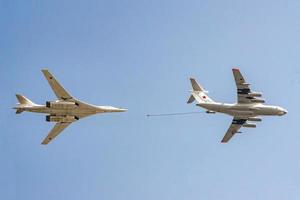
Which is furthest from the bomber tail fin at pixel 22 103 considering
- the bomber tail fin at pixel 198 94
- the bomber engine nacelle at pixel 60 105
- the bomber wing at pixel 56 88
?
Result: the bomber tail fin at pixel 198 94

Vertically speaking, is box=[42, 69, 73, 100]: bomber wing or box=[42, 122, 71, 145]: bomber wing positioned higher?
box=[42, 69, 73, 100]: bomber wing

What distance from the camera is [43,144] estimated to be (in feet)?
401

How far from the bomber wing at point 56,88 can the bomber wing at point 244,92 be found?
27413 millimetres

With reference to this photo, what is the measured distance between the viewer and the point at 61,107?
379ft

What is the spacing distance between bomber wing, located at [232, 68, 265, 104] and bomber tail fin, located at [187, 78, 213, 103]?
570 centimetres

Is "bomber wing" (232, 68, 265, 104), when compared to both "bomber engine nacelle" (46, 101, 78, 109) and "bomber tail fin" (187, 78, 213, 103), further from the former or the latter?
"bomber engine nacelle" (46, 101, 78, 109)

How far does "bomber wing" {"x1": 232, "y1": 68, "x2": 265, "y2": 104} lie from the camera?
11831cm

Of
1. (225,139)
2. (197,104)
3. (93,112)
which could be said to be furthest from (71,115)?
(225,139)

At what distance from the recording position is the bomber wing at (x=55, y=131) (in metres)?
120

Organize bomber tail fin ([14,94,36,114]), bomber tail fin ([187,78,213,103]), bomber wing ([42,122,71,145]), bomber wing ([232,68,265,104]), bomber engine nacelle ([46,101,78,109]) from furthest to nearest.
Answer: bomber tail fin ([187,78,213,103])
bomber wing ([42,122,71,145])
bomber wing ([232,68,265,104])
bomber tail fin ([14,94,36,114])
bomber engine nacelle ([46,101,78,109])

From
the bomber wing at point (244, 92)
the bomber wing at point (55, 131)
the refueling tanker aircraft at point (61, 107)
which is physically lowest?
the bomber wing at point (55, 131)

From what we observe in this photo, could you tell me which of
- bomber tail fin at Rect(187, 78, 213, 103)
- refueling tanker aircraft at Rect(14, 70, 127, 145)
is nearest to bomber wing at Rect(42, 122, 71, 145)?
refueling tanker aircraft at Rect(14, 70, 127, 145)

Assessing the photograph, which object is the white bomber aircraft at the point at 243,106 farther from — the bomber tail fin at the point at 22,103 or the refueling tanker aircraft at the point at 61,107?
the bomber tail fin at the point at 22,103

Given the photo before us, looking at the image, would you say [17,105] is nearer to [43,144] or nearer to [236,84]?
[43,144]
